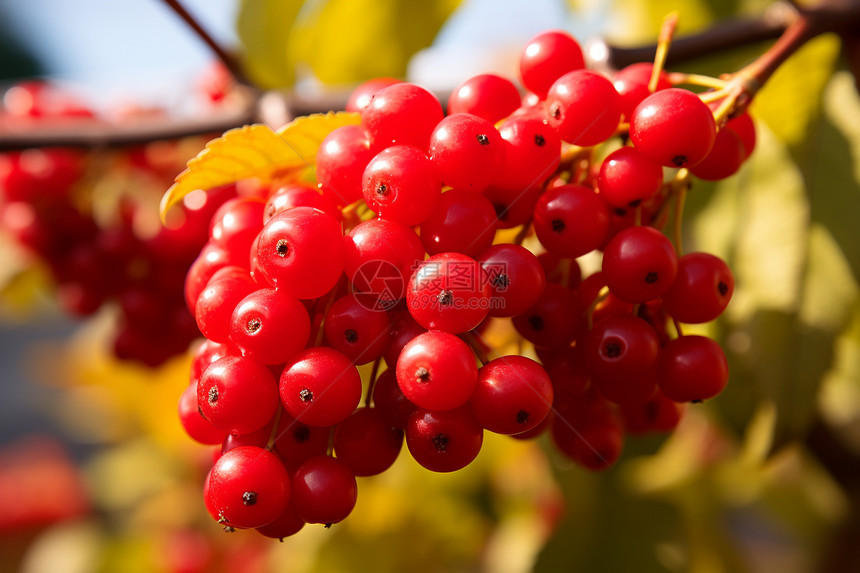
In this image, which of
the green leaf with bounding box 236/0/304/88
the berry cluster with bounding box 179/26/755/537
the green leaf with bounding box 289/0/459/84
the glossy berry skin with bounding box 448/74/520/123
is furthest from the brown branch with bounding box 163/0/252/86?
the glossy berry skin with bounding box 448/74/520/123

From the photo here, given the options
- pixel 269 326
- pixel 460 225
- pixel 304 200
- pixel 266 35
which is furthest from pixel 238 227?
pixel 266 35

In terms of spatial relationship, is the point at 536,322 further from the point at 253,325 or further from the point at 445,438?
the point at 253,325

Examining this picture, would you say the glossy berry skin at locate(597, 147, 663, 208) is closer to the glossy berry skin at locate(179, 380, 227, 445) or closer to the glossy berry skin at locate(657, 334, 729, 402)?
the glossy berry skin at locate(657, 334, 729, 402)

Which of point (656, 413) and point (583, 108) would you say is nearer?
point (583, 108)

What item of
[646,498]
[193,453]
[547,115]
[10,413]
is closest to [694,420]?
[646,498]

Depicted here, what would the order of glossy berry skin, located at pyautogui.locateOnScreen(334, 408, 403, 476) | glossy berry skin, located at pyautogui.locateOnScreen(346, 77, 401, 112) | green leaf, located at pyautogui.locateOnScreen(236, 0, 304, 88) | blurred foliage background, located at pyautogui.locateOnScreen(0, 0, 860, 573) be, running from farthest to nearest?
1. green leaf, located at pyautogui.locateOnScreen(236, 0, 304, 88)
2. blurred foliage background, located at pyautogui.locateOnScreen(0, 0, 860, 573)
3. glossy berry skin, located at pyautogui.locateOnScreen(346, 77, 401, 112)
4. glossy berry skin, located at pyautogui.locateOnScreen(334, 408, 403, 476)

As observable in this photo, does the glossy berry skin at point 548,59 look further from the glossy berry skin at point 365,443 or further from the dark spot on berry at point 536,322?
the glossy berry skin at point 365,443

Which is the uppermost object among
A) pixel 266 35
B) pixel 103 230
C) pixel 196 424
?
pixel 266 35
